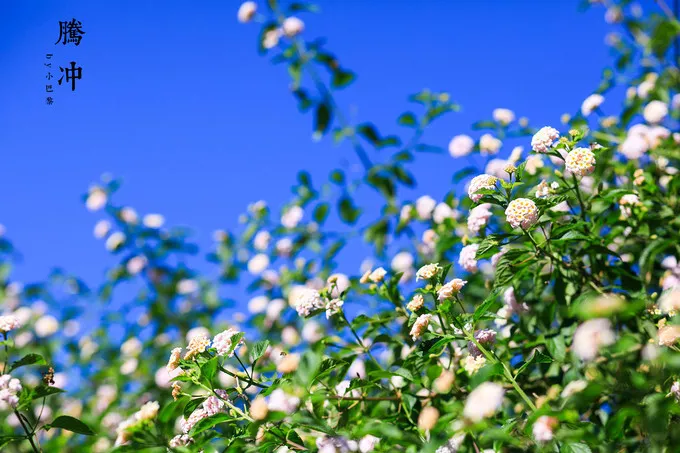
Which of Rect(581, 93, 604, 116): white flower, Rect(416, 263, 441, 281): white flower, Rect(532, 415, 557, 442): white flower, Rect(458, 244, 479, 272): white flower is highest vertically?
Rect(581, 93, 604, 116): white flower

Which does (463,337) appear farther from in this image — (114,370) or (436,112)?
(114,370)

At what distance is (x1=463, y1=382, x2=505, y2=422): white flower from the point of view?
108cm

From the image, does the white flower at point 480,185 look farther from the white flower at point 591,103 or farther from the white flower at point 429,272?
the white flower at point 591,103

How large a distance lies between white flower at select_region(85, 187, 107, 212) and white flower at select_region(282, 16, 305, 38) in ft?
8.40

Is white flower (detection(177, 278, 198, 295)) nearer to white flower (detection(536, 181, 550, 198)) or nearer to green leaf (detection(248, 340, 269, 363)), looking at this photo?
green leaf (detection(248, 340, 269, 363))

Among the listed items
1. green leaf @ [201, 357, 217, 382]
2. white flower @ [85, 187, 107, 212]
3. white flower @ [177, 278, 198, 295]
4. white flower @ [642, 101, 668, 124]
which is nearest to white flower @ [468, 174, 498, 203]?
green leaf @ [201, 357, 217, 382]

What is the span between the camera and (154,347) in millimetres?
4426

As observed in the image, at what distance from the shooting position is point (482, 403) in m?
1.09

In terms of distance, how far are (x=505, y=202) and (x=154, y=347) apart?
11.3 ft

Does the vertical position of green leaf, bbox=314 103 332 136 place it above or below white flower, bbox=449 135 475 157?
above

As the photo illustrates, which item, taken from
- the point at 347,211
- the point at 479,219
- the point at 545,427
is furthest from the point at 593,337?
the point at 347,211

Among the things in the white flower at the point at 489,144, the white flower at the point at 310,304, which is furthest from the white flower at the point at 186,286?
the white flower at the point at 310,304

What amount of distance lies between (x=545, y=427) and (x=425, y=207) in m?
2.09

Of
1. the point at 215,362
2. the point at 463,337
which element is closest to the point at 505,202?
the point at 463,337
